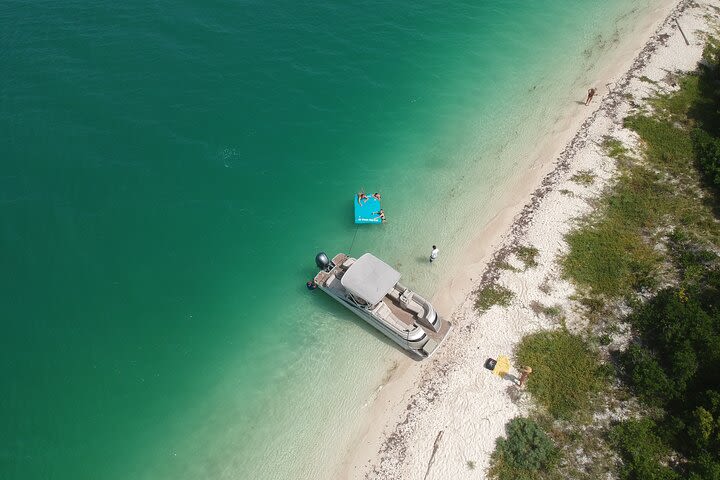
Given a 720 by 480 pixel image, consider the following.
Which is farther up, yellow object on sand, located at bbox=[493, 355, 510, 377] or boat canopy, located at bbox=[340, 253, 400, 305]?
boat canopy, located at bbox=[340, 253, 400, 305]

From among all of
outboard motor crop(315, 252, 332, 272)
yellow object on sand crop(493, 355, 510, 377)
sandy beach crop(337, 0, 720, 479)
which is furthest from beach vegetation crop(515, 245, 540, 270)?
outboard motor crop(315, 252, 332, 272)

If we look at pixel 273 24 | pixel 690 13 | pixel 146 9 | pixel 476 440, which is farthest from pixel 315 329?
pixel 690 13

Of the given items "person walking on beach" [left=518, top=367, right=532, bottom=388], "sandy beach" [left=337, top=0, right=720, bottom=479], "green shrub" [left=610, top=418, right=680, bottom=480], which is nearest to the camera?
"green shrub" [left=610, top=418, right=680, bottom=480]

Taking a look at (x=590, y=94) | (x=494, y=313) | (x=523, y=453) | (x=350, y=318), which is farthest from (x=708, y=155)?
(x=350, y=318)

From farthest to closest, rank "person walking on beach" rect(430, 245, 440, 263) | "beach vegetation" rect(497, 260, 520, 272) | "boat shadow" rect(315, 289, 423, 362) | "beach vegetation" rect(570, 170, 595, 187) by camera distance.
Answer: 1. "beach vegetation" rect(570, 170, 595, 187)
2. "person walking on beach" rect(430, 245, 440, 263)
3. "beach vegetation" rect(497, 260, 520, 272)
4. "boat shadow" rect(315, 289, 423, 362)

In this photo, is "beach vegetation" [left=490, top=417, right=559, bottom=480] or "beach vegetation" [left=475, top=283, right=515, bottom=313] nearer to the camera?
"beach vegetation" [left=490, top=417, right=559, bottom=480]

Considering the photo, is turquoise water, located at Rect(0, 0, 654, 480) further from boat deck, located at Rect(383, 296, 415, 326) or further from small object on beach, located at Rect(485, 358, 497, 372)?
small object on beach, located at Rect(485, 358, 497, 372)

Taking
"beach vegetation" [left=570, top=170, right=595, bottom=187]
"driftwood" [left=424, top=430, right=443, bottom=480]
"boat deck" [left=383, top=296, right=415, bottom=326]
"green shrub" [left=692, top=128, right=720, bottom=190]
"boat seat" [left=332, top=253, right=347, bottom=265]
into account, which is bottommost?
"driftwood" [left=424, top=430, right=443, bottom=480]
